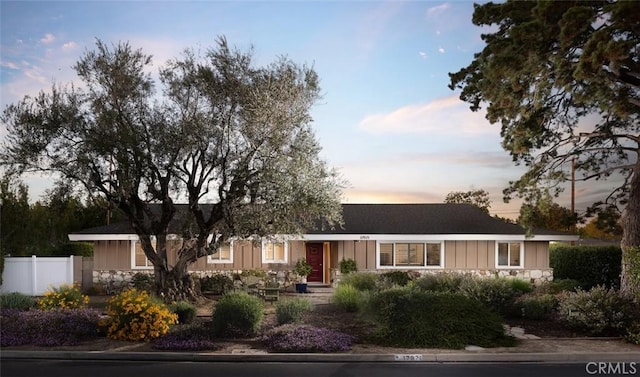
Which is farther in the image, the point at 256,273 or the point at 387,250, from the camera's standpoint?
the point at 387,250

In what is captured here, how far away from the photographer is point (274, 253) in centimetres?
2956

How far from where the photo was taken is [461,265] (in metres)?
29.8

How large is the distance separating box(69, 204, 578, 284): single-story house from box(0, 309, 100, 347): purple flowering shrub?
11578mm

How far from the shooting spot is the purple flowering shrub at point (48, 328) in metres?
15.2

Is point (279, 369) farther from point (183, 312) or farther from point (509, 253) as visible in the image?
point (509, 253)

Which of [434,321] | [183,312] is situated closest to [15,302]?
[183,312]

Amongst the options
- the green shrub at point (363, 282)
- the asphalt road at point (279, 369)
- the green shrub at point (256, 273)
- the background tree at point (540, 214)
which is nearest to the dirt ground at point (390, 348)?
the asphalt road at point (279, 369)

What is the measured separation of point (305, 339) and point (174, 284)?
9442 millimetres

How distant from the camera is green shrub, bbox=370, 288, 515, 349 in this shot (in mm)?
15164

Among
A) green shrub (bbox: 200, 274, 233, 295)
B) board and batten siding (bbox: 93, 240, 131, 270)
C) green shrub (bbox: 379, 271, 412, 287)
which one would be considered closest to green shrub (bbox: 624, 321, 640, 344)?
green shrub (bbox: 379, 271, 412, 287)

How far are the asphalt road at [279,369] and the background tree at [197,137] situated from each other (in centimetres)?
771

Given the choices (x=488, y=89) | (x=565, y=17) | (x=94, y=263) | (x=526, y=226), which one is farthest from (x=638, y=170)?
(x=94, y=263)

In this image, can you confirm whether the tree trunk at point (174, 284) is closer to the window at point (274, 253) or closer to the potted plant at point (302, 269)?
the potted plant at point (302, 269)

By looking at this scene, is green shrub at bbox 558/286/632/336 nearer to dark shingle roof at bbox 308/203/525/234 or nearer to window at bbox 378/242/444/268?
dark shingle roof at bbox 308/203/525/234
